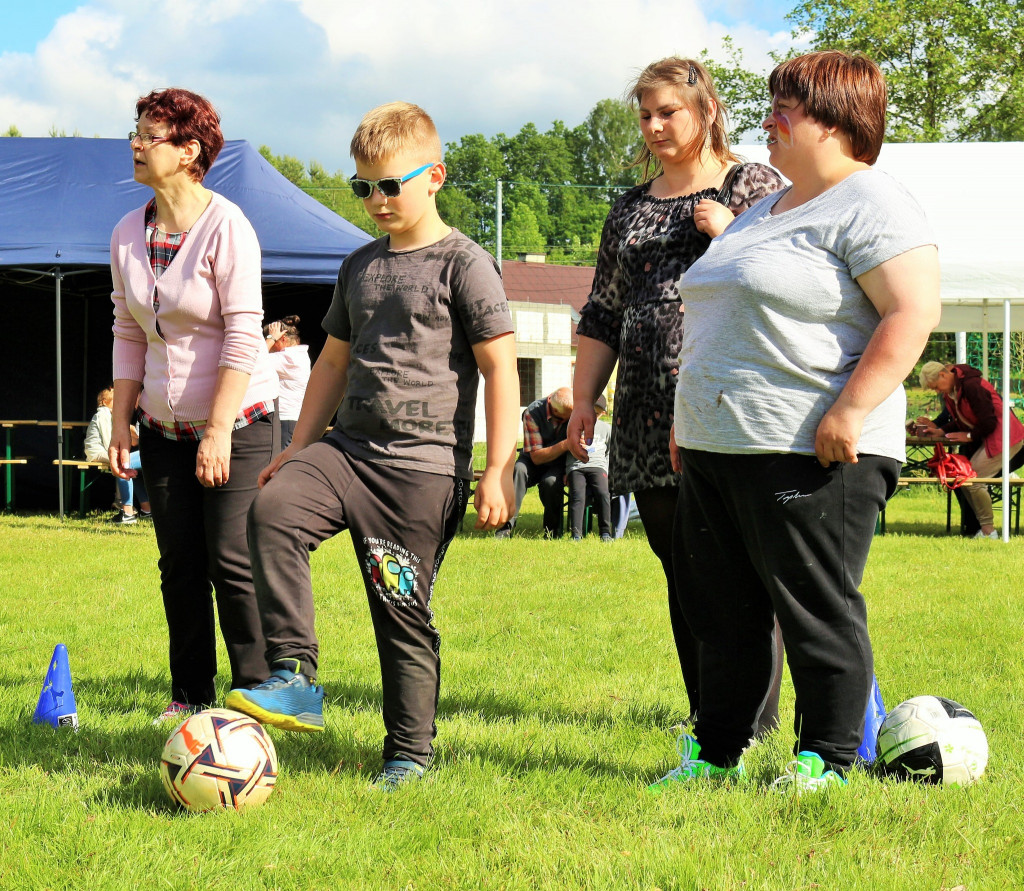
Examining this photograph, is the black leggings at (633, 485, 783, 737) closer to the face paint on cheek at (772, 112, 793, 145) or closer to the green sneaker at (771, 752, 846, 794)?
the green sneaker at (771, 752, 846, 794)

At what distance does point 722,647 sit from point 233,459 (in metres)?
1.85

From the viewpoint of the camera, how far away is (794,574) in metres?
2.78

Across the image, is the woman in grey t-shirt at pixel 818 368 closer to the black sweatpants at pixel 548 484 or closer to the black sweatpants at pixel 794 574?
the black sweatpants at pixel 794 574

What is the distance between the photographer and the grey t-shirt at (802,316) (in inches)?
106

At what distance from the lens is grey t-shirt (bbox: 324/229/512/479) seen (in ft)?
10.4

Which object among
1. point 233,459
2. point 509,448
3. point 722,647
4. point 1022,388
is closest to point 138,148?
point 233,459

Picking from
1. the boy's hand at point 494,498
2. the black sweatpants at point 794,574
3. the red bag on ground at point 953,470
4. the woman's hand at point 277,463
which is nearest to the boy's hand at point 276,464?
the woman's hand at point 277,463

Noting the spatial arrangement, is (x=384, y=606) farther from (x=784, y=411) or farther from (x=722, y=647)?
(x=784, y=411)

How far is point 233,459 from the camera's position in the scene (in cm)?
384

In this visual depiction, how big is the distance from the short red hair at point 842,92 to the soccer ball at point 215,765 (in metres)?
2.28

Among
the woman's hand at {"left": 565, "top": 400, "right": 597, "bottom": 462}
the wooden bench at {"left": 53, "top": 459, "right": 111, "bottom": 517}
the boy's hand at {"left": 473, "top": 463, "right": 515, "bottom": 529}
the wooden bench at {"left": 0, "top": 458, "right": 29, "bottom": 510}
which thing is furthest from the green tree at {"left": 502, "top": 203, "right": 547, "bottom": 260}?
the boy's hand at {"left": 473, "top": 463, "right": 515, "bottom": 529}

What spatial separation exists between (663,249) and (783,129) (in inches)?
Answer: 30.1

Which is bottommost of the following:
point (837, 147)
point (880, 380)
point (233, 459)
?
point (233, 459)

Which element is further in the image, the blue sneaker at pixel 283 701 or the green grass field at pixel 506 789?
the blue sneaker at pixel 283 701
